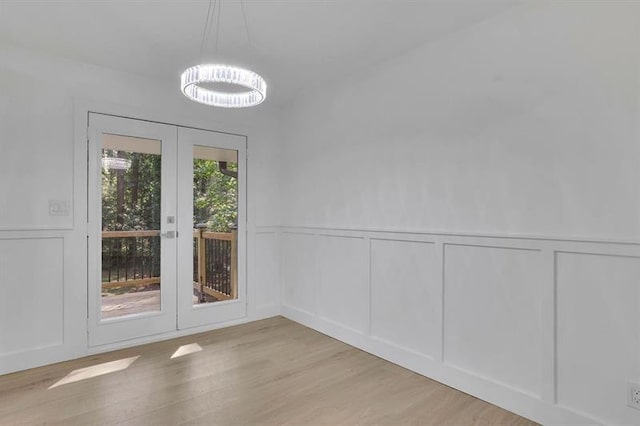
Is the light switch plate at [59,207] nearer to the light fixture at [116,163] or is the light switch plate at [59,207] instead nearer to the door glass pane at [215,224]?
the light fixture at [116,163]

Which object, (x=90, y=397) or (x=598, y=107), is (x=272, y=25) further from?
(x=90, y=397)

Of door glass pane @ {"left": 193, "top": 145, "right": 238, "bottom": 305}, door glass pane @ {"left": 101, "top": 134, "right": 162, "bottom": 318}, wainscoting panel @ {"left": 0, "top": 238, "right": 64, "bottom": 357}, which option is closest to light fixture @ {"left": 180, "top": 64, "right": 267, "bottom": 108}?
door glass pane @ {"left": 101, "top": 134, "right": 162, "bottom": 318}

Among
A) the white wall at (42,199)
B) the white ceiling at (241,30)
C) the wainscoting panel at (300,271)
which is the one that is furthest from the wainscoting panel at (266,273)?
the white ceiling at (241,30)

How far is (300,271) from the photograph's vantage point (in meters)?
4.15

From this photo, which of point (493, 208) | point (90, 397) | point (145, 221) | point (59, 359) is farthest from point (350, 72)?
point (59, 359)

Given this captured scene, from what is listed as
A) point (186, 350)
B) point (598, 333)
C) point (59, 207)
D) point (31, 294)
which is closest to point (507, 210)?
point (598, 333)

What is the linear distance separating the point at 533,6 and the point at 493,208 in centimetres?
128

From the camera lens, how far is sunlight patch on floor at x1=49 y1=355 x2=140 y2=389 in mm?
2682

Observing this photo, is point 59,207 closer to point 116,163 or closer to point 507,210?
point 116,163

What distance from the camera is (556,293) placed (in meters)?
2.11

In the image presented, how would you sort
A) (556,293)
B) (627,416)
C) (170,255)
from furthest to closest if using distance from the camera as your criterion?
1. (170,255)
2. (556,293)
3. (627,416)

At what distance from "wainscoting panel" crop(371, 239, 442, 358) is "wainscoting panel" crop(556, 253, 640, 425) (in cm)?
82

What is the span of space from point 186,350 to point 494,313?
2639mm

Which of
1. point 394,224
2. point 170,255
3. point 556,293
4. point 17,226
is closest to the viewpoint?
point 556,293
